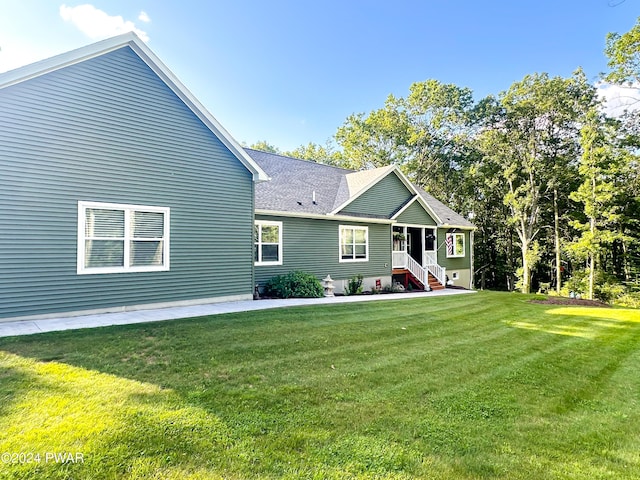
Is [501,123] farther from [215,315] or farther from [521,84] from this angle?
[215,315]

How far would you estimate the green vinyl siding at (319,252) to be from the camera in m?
12.6

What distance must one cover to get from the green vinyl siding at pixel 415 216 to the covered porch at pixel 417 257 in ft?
0.89

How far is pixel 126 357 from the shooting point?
495 centimetres

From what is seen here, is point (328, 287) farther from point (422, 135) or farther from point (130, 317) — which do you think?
point (422, 135)

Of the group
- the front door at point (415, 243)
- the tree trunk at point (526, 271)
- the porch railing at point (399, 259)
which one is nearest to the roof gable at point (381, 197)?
the porch railing at point (399, 259)

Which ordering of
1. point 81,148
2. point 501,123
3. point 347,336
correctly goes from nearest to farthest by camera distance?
point 347,336 < point 81,148 < point 501,123

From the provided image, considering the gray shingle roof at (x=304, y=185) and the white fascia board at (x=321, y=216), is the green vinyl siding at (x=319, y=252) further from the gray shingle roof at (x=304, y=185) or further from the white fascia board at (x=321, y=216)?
the gray shingle roof at (x=304, y=185)

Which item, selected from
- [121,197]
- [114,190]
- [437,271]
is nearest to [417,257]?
[437,271]

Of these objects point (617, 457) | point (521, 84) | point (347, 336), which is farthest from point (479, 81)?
point (617, 457)

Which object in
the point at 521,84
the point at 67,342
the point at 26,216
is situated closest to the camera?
the point at 67,342

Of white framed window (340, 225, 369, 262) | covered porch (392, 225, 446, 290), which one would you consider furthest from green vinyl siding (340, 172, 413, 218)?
covered porch (392, 225, 446, 290)

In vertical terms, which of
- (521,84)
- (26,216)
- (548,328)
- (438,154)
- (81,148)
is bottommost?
(548,328)

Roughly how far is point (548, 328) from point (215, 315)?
321 inches

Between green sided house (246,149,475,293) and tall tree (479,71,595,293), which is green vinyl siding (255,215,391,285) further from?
tall tree (479,71,595,293)
